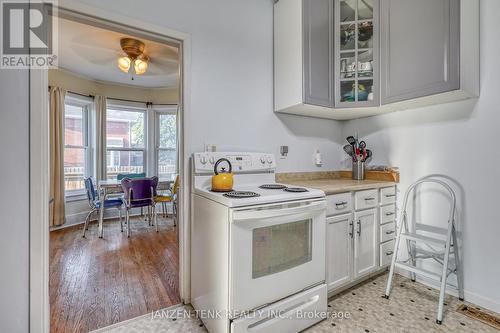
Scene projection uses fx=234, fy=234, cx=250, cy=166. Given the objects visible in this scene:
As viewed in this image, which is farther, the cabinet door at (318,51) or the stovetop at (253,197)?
the cabinet door at (318,51)

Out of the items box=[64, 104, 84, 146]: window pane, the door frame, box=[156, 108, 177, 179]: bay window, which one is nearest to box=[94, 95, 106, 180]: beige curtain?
box=[64, 104, 84, 146]: window pane

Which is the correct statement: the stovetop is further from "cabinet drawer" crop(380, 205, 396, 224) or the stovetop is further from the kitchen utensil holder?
the kitchen utensil holder

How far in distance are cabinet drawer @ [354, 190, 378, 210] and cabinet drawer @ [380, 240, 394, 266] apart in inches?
16.6

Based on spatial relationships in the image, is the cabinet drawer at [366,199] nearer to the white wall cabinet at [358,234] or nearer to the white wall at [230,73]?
the white wall cabinet at [358,234]

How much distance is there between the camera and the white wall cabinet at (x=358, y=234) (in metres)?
1.81

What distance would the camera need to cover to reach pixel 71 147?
4066 millimetres

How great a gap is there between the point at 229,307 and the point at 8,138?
1484mm

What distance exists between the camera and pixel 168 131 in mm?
4949

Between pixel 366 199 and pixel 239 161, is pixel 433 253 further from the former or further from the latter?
pixel 239 161

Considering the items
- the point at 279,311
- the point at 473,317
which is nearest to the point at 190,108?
the point at 279,311

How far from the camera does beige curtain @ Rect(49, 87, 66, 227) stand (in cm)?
367

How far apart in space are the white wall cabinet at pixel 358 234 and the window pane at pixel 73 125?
442 cm

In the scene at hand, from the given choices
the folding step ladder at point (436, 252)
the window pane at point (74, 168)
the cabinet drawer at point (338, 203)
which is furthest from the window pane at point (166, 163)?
the folding step ladder at point (436, 252)

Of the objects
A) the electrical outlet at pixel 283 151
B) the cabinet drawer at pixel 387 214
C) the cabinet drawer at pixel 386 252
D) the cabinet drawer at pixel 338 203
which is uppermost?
the electrical outlet at pixel 283 151
